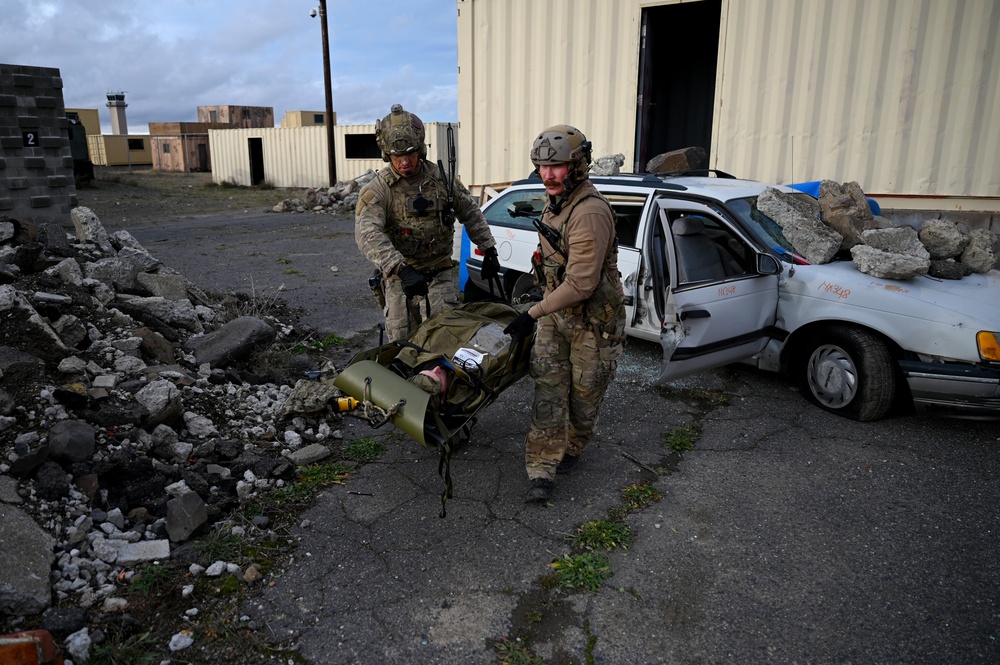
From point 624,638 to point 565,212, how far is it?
1969mm

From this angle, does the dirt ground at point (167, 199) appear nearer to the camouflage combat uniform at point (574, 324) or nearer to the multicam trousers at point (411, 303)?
the multicam trousers at point (411, 303)

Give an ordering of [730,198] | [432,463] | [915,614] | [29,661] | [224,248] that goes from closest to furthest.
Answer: [29,661] → [915,614] → [432,463] → [730,198] → [224,248]

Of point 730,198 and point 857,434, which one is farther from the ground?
point 730,198

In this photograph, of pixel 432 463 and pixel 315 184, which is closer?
pixel 432 463

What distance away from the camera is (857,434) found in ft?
14.8

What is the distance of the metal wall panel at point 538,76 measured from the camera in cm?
921

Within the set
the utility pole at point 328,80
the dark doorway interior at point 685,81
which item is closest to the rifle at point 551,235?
the dark doorway interior at point 685,81

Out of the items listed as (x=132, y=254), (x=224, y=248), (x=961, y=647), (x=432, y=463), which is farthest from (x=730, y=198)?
(x=224, y=248)

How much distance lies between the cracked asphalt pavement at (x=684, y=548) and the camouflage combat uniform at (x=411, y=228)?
89 centimetres

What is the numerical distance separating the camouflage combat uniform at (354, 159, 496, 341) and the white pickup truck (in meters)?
1.34

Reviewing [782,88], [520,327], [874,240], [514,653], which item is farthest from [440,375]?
[782,88]

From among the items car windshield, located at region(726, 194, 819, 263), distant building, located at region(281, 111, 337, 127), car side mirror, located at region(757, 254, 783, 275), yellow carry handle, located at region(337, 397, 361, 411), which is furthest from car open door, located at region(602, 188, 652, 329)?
distant building, located at region(281, 111, 337, 127)

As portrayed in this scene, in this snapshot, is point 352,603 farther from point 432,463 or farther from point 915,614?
point 915,614

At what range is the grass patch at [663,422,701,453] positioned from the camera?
4.39m
